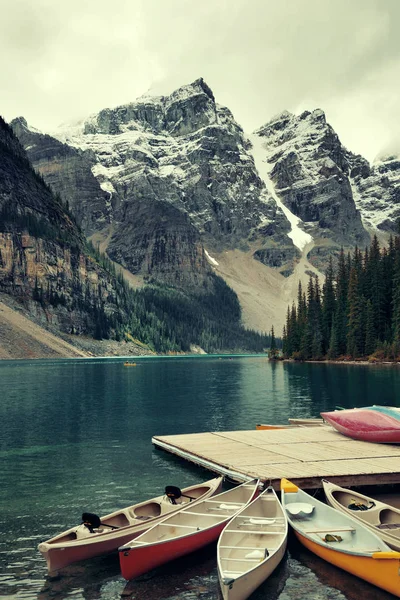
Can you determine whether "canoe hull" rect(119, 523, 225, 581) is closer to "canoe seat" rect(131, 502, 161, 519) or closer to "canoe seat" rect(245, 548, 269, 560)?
"canoe seat" rect(245, 548, 269, 560)

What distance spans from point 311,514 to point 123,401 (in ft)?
156

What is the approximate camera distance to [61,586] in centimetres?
1523

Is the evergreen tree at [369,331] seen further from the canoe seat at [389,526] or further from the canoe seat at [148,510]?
the canoe seat at [148,510]

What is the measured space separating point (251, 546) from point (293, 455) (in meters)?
12.2

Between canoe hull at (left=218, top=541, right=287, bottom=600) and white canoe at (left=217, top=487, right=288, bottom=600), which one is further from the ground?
white canoe at (left=217, top=487, right=288, bottom=600)

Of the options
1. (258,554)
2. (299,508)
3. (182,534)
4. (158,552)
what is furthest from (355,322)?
(158,552)

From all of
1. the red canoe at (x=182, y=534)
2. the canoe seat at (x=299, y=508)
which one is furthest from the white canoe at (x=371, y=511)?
the red canoe at (x=182, y=534)

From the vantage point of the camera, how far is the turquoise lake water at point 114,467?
15.3m

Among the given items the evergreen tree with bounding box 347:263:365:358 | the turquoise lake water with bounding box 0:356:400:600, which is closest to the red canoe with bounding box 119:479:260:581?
the turquoise lake water with bounding box 0:356:400:600

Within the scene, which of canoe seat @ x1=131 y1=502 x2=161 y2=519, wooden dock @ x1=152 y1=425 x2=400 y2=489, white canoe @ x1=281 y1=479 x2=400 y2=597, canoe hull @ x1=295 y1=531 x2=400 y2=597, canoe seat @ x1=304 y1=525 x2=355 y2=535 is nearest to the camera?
canoe hull @ x1=295 y1=531 x2=400 y2=597

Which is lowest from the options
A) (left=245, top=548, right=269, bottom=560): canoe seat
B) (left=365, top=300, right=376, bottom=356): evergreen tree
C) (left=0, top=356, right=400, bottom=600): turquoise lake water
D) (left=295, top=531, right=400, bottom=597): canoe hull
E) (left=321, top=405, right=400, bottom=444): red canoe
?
(left=0, top=356, right=400, bottom=600): turquoise lake water

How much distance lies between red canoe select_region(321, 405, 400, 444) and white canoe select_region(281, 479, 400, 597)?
474 inches

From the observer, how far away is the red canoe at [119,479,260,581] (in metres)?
15.2

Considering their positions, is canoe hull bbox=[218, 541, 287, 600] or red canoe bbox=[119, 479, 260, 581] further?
red canoe bbox=[119, 479, 260, 581]
